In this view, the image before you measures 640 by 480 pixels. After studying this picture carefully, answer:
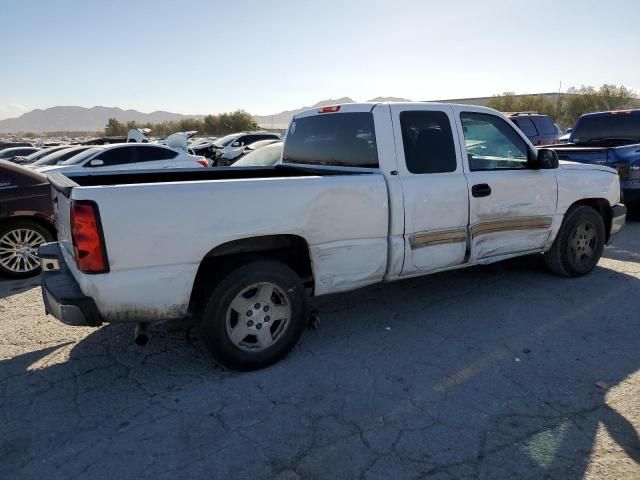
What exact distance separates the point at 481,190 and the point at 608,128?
6.99 m

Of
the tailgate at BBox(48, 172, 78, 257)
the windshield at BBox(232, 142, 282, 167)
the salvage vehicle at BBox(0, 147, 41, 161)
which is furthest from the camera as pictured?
the salvage vehicle at BBox(0, 147, 41, 161)

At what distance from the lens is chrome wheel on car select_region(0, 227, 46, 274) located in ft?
19.1

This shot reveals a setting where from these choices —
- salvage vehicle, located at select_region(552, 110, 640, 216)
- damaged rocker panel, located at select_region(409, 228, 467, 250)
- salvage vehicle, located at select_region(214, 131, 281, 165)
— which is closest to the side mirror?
damaged rocker panel, located at select_region(409, 228, 467, 250)

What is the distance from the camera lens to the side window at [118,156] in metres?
10.5

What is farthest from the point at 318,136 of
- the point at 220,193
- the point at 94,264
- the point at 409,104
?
the point at 94,264

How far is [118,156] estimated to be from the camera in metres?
10.5

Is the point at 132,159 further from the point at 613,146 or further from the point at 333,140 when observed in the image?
the point at 613,146

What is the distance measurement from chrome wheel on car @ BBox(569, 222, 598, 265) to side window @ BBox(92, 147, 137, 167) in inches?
352

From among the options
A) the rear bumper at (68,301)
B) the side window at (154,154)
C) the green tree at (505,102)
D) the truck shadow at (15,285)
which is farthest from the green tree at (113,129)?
the rear bumper at (68,301)

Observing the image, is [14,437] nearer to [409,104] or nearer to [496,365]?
[496,365]

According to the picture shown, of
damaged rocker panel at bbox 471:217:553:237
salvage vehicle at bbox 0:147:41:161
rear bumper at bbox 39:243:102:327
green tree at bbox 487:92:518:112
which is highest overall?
green tree at bbox 487:92:518:112

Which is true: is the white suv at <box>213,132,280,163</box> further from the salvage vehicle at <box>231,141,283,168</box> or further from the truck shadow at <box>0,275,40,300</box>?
the truck shadow at <box>0,275,40,300</box>

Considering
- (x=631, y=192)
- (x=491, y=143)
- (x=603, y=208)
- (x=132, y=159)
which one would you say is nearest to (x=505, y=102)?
(x=631, y=192)

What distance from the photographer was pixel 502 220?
14.9ft
